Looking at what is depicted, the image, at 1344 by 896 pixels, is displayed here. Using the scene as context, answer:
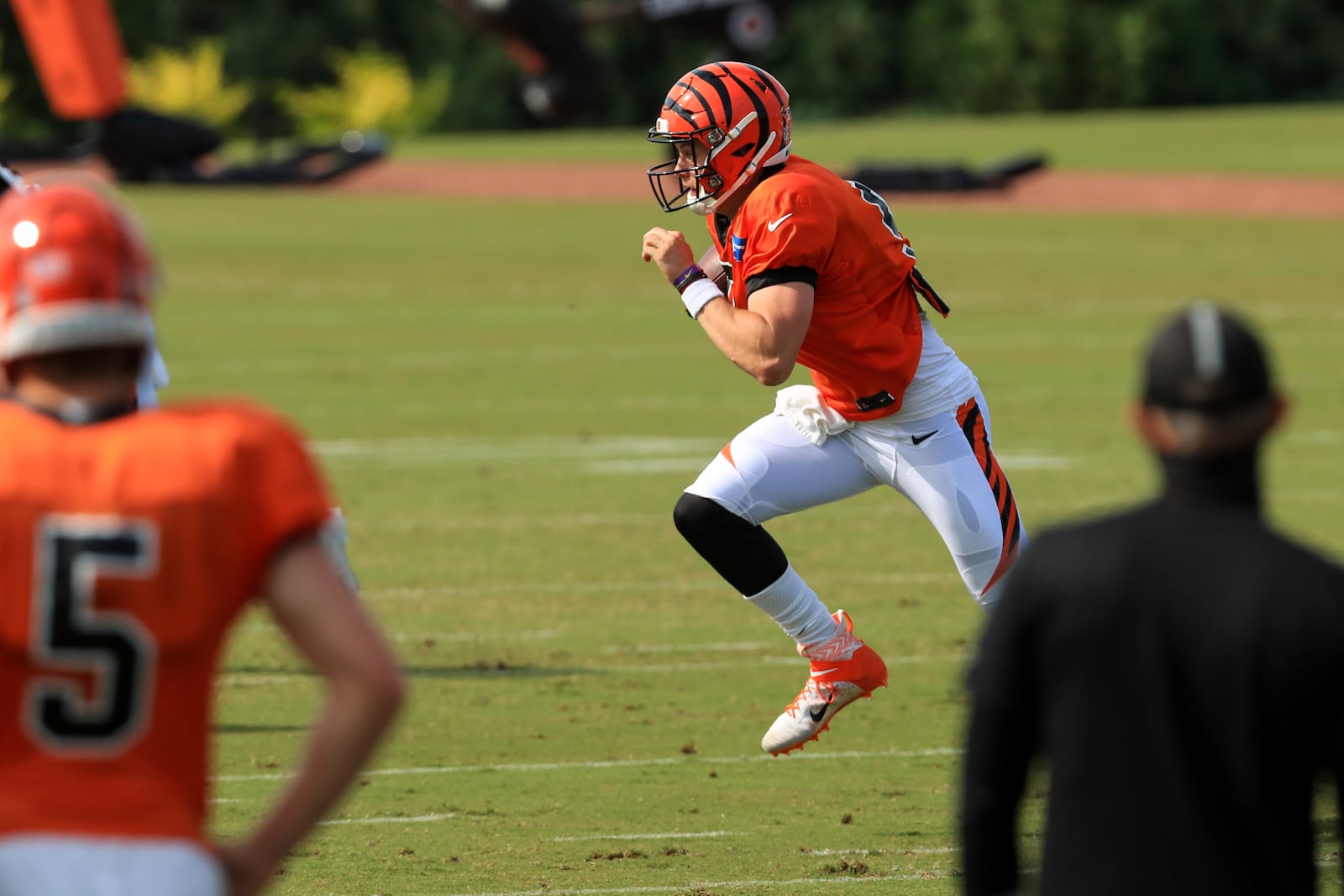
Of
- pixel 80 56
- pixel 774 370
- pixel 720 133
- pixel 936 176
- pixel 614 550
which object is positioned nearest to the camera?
pixel 774 370

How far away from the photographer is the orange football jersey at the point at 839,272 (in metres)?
7.06

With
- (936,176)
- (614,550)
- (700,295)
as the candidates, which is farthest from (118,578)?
(936,176)

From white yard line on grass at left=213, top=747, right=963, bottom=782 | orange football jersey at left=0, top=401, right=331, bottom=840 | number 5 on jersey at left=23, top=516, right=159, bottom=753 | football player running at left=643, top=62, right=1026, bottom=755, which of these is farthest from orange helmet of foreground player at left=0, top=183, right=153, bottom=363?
white yard line on grass at left=213, top=747, right=963, bottom=782

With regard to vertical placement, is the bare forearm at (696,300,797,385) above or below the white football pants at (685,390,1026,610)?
above

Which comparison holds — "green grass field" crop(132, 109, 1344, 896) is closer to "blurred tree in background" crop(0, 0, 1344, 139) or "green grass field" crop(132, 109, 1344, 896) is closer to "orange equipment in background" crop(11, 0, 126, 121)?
"orange equipment in background" crop(11, 0, 126, 121)

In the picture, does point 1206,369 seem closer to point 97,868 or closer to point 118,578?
point 118,578

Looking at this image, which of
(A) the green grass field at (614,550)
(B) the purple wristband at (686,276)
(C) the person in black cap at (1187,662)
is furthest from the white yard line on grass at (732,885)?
(C) the person in black cap at (1187,662)

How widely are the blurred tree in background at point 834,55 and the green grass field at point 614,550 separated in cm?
3220

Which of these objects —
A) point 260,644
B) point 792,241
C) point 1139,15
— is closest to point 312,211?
point 1139,15

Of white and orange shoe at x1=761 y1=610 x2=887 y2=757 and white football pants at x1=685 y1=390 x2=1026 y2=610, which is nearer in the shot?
white football pants at x1=685 y1=390 x2=1026 y2=610

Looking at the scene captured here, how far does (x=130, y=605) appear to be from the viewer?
2.95 meters

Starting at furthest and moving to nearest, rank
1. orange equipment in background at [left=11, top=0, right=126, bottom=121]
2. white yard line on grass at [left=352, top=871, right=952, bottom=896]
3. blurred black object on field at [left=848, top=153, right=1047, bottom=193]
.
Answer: blurred black object on field at [left=848, top=153, right=1047, bottom=193] → orange equipment in background at [left=11, top=0, right=126, bottom=121] → white yard line on grass at [left=352, top=871, right=952, bottom=896]

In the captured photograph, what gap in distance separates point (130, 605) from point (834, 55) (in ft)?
222

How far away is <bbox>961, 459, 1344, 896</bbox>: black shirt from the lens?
9.74 ft
